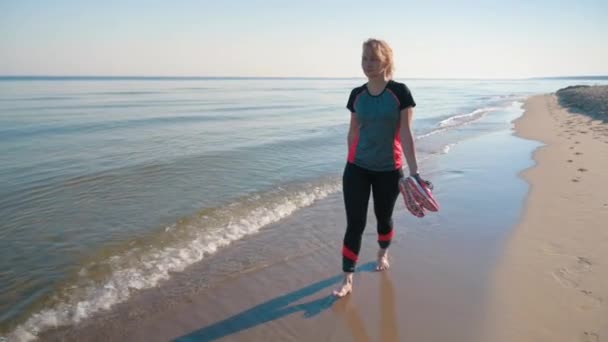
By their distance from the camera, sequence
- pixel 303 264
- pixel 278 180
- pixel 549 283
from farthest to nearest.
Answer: pixel 278 180, pixel 303 264, pixel 549 283

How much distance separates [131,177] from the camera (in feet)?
27.0

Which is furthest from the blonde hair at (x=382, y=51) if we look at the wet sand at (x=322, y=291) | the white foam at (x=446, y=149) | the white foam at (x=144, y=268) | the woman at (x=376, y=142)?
the white foam at (x=446, y=149)

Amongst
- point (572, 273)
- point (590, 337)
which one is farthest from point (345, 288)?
point (572, 273)

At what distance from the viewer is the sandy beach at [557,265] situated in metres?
2.90

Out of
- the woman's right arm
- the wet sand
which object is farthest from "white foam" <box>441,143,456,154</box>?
the woman's right arm

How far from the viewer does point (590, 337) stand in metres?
2.72

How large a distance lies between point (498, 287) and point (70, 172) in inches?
344

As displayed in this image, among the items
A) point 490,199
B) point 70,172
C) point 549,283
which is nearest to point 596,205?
point 490,199

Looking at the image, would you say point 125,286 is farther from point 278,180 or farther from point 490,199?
point 490,199

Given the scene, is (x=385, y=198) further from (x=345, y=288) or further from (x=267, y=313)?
(x=267, y=313)

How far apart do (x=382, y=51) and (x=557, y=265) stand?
2.86m

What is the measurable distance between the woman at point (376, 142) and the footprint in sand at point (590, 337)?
5.45 feet

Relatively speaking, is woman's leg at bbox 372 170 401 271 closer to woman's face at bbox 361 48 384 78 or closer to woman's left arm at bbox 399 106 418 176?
woman's left arm at bbox 399 106 418 176

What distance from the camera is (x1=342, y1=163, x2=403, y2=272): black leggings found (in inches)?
128
